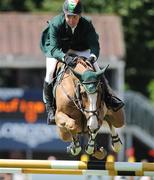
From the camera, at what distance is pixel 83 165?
1245 centimetres

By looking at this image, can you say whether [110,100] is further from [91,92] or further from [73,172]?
[73,172]

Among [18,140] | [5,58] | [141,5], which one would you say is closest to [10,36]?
[5,58]

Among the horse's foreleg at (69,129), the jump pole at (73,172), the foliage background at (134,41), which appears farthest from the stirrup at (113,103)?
the foliage background at (134,41)

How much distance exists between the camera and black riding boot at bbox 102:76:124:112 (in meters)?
13.3

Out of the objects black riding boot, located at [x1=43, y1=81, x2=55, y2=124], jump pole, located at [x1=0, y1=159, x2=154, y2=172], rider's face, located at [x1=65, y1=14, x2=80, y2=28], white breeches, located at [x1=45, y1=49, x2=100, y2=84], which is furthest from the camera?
→ black riding boot, located at [x1=43, y1=81, x2=55, y2=124]

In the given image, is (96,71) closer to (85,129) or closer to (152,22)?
(85,129)

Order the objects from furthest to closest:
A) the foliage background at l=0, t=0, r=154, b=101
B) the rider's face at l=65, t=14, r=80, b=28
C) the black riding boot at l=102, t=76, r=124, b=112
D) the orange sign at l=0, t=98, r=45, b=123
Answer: the foliage background at l=0, t=0, r=154, b=101
the orange sign at l=0, t=98, r=45, b=123
the black riding boot at l=102, t=76, r=124, b=112
the rider's face at l=65, t=14, r=80, b=28

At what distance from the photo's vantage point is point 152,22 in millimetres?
30188

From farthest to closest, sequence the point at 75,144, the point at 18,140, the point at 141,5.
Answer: the point at 18,140
the point at 141,5
the point at 75,144

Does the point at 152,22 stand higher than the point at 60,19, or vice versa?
the point at 60,19

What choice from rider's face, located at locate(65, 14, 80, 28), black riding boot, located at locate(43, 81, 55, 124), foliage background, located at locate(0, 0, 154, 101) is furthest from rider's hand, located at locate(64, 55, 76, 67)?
foliage background, located at locate(0, 0, 154, 101)

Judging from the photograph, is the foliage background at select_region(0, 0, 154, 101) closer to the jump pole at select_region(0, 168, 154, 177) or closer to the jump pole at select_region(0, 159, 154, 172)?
the jump pole at select_region(0, 168, 154, 177)

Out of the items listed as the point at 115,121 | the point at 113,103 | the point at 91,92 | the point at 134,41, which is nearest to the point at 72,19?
the point at 91,92

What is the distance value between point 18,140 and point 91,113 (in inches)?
658
